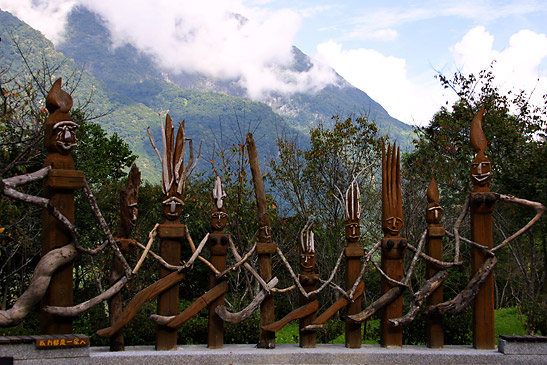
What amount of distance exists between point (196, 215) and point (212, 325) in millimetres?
7490

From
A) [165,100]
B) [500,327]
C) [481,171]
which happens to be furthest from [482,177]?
[165,100]

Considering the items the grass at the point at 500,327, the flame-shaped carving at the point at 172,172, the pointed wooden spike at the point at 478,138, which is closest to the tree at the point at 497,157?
the grass at the point at 500,327

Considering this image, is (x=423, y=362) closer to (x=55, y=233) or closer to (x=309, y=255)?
(x=309, y=255)

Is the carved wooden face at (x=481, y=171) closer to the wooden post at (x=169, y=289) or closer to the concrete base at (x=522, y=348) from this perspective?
the concrete base at (x=522, y=348)

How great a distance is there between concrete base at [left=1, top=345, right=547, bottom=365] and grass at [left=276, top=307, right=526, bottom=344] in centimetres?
281

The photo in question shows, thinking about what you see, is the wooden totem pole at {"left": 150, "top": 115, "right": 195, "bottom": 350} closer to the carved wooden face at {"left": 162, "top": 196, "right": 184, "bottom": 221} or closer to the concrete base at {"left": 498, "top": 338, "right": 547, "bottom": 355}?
the carved wooden face at {"left": 162, "top": 196, "right": 184, "bottom": 221}

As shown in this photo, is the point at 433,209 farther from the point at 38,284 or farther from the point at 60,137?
the point at 38,284

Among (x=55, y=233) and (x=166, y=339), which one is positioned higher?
(x=55, y=233)

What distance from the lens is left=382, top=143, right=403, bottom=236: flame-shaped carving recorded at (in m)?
6.81

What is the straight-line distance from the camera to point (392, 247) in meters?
6.71

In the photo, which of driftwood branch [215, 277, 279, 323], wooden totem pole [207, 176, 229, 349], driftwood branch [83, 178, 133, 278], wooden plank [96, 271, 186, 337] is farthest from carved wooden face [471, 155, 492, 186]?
driftwood branch [83, 178, 133, 278]

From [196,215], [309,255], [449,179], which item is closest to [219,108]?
[196,215]

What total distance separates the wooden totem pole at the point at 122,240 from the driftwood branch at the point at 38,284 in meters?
0.53

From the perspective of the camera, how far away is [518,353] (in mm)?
6500
